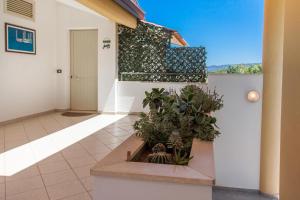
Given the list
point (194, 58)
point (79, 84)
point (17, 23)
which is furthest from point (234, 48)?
point (17, 23)

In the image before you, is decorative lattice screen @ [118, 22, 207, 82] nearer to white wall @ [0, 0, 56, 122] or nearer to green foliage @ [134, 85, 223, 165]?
white wall @ [0, 0, 56, 122]

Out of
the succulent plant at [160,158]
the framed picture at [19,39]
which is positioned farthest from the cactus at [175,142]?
Answer: the framed picture at [19,39]

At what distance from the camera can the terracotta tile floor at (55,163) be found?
2.84 meters

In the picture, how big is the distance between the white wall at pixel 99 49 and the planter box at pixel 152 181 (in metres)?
6.08

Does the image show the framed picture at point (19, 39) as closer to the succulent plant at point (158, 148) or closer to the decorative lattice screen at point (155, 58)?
the decorative lattice screen at point (155, 58)

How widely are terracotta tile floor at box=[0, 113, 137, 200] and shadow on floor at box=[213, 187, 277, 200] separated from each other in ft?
4.78

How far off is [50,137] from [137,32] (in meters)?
3.63

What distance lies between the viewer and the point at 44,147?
4.45 meters

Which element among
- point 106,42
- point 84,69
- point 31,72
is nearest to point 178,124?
point 31,72

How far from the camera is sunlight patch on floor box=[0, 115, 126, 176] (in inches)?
142

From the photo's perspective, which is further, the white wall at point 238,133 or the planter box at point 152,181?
the white wall at point 238,133

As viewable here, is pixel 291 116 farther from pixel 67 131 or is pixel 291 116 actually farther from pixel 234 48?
pixel 234 48

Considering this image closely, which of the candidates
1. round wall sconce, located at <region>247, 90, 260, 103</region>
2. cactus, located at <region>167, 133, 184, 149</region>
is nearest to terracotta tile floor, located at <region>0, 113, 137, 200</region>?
cactus, located at <region>167, 133, 184, 149</region>

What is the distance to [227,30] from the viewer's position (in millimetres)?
7906
